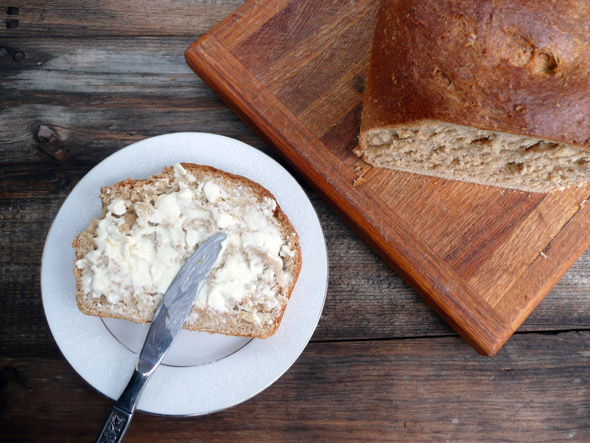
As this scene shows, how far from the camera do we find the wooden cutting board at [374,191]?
2115 mm

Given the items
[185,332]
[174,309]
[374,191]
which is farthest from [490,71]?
[185,332]

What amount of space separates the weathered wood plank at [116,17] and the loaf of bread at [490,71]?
1.17 meters

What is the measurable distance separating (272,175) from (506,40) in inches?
44.8

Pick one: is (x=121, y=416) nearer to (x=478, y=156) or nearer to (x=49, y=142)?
(x=49, y=142)

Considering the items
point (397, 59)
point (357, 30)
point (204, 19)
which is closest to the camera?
point (397, 59)

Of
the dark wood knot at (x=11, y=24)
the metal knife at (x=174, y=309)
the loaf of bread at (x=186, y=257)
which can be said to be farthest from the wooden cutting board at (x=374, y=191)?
Result: the dark wood knot at (x=11, y=24)

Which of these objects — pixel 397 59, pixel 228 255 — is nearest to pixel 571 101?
pixel 397 59

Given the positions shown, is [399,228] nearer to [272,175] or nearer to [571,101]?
[272,175]

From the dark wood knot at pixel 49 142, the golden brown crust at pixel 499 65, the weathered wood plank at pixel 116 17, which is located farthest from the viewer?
the weathered wood plank at pixel 116 17

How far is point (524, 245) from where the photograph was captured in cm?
216

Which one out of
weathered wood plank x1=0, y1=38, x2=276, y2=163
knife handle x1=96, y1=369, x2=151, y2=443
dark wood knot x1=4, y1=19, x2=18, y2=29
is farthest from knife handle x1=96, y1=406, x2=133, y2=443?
dark wood knot x1=4, y1=19, x2=18, y2=29

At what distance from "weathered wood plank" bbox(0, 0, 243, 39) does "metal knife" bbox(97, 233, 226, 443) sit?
1.39 m

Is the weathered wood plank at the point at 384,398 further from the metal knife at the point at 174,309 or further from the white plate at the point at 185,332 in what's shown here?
the metal knife at the point at 174,309

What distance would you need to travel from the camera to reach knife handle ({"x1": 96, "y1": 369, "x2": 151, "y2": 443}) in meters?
1.77
